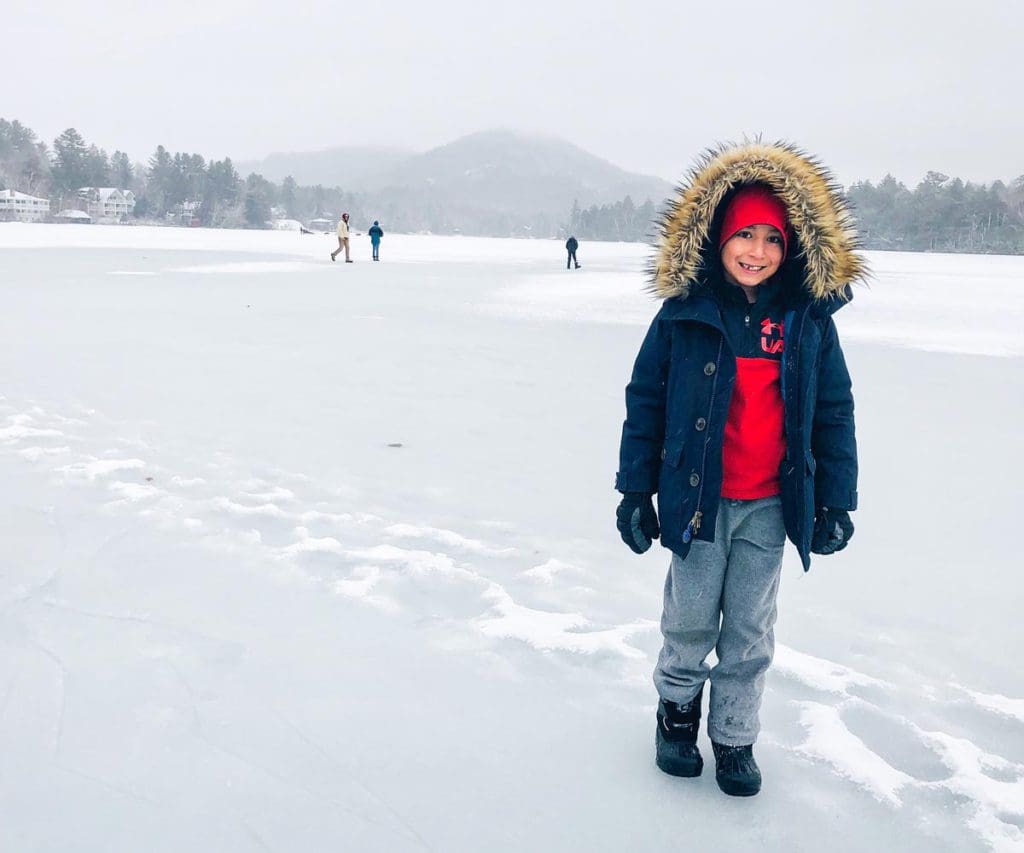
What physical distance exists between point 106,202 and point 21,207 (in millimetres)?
11884

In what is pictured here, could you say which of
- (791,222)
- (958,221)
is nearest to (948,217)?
(958,221)

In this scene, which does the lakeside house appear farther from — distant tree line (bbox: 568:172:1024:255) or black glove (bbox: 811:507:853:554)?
black glove (bbox: 811:507:853:554)

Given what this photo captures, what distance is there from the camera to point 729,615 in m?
2.21

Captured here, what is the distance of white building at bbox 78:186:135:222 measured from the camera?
4368 inches

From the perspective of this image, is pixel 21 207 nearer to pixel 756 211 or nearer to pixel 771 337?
pixel 756 211

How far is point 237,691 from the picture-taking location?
249 centimetres

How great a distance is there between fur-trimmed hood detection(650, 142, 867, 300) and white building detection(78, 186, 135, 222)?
12338cm

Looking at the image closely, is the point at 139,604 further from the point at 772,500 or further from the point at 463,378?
the point at 463,378

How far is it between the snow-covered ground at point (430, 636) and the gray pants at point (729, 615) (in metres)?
0.21

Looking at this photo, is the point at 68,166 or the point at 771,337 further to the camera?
the point at 68,166

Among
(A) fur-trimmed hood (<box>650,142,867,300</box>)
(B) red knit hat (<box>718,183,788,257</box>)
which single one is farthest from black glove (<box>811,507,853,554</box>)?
(B) red knit hat (<box>718,183,788,257</box>)

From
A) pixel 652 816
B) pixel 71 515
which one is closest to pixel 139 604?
pixel 71 515

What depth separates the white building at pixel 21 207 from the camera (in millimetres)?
101000

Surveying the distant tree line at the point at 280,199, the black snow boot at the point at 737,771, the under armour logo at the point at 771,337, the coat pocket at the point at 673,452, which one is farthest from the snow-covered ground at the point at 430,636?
the distant tree line at the point at 280,199
